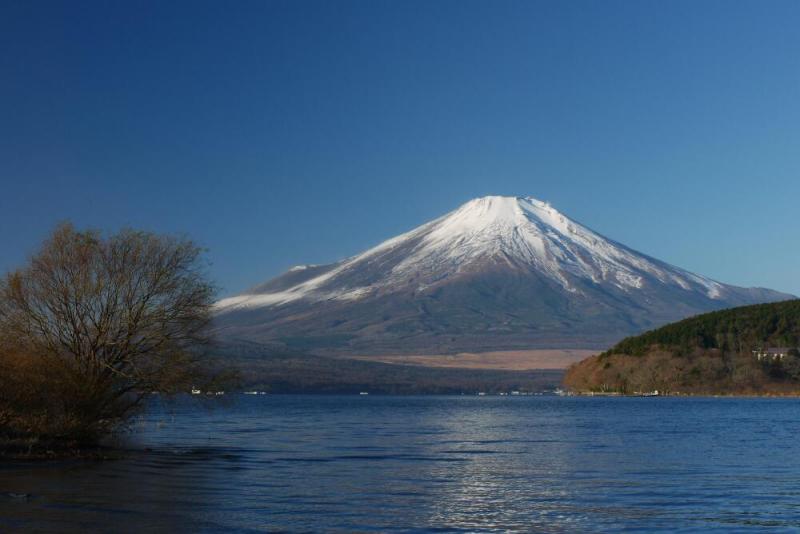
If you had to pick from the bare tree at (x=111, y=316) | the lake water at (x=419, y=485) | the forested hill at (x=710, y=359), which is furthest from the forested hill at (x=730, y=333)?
the bare tree at (x=111, y=316)

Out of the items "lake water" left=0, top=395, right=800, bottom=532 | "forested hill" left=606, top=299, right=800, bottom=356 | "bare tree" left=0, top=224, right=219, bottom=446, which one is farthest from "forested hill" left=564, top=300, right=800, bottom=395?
"bare tree" left=0, top=224, right=219, bottom=446

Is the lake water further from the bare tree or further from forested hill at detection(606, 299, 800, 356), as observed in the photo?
forested hill at detection(606, 299, 800, 356)

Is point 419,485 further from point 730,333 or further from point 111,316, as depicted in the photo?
point 730,333

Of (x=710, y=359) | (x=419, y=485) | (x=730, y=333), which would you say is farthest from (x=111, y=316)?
(x=730, y=333)

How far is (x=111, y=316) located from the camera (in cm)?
3844

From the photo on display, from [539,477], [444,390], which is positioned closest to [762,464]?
[539,477]

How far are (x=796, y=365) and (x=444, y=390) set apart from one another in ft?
267

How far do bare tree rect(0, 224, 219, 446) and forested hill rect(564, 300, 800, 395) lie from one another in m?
107

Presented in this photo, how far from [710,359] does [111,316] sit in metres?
111

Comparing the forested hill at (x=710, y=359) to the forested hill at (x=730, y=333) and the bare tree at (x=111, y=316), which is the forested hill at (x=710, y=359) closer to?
the forested hill at (x=730, y=333)

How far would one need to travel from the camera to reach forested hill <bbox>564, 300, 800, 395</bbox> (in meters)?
132

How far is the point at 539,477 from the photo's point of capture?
3203 cm

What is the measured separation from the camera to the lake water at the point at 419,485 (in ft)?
75.4

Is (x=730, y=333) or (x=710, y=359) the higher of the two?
(x=730, y=333)
